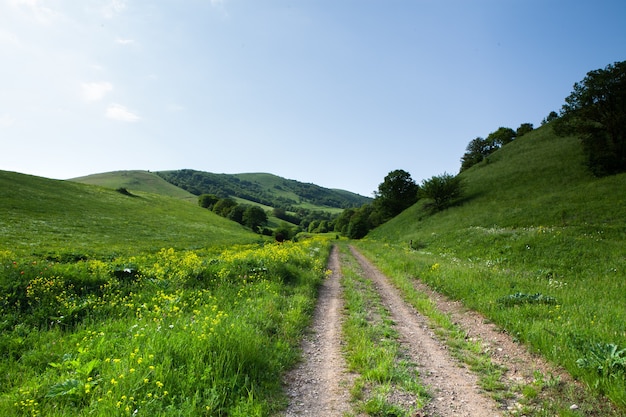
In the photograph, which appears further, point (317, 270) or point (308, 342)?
point (317, 270)

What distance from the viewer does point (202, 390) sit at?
4781mm

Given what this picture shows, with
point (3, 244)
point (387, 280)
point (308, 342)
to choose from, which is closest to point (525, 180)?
point (387, 280)

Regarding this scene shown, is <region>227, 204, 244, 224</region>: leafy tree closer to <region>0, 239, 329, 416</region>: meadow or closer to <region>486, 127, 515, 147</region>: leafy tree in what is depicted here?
<region>486, 127, 515, 147</region>: leafy tree

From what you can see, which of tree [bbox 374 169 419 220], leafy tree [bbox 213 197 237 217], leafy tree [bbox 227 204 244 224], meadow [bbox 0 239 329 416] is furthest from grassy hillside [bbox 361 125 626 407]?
leafy tree [bbox 213 197 237 217]

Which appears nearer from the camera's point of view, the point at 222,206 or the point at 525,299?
the point at 525,299

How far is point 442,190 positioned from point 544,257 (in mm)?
Result: 32447

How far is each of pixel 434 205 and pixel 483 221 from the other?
697 inches

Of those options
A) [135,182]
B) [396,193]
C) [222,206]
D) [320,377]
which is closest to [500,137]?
[396,193]

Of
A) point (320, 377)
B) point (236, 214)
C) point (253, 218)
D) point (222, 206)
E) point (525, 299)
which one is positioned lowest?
point (320, 377)

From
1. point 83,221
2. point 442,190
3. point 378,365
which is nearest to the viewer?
point 378,365

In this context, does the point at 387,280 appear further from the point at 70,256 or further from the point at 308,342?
the point at 70,256

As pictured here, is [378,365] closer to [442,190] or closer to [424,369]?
[424,369]

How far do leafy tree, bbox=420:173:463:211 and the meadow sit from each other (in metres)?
44.5

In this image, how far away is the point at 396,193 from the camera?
7688 cm
